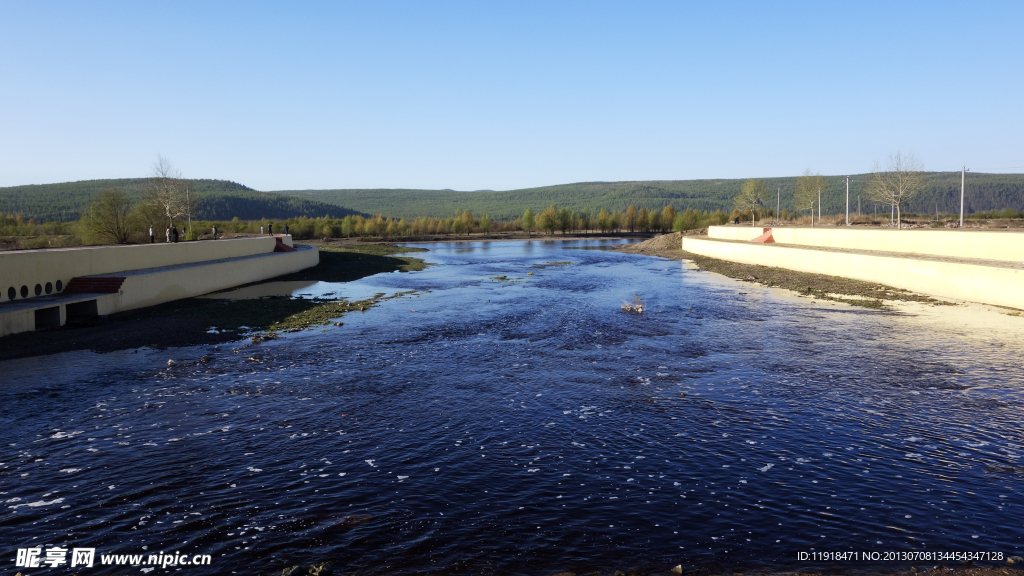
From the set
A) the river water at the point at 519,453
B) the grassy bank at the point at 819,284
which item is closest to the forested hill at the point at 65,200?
the grassy bank at the point at 819,284

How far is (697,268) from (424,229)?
87441 mm

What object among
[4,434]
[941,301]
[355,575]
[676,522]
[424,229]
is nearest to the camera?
[355,575]

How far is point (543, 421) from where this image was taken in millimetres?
A: 11414

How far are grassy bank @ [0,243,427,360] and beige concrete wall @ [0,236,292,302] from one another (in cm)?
228

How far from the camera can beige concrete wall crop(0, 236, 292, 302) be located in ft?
66.0

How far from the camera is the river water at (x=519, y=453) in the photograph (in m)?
7.09

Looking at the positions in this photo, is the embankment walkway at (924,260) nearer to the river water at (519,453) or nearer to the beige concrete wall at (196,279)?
the river water at (519,453)

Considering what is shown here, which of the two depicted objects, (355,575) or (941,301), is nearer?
(355,575)

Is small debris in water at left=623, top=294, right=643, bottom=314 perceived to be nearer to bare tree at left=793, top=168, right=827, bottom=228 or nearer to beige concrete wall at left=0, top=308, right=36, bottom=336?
beige concrete wall at left=0, top=308, right=36, bottom=336

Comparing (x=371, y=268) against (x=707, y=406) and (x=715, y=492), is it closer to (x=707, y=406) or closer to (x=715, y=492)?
(x=707, y=406)

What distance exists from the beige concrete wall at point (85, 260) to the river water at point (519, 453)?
20.2 feet

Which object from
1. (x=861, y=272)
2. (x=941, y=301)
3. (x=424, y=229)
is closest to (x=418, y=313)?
(x=941, y=301)

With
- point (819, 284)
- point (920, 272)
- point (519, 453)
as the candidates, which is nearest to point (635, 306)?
point (819, 284)

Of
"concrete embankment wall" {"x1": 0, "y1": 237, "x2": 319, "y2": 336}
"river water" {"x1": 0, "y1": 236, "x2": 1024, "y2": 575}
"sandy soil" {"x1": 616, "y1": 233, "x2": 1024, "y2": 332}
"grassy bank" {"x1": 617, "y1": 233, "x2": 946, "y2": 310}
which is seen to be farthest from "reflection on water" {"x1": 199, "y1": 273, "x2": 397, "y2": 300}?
"sandy soil" {"x1": 616, "y1": 233, "x2": 1024, "y2": 332}
